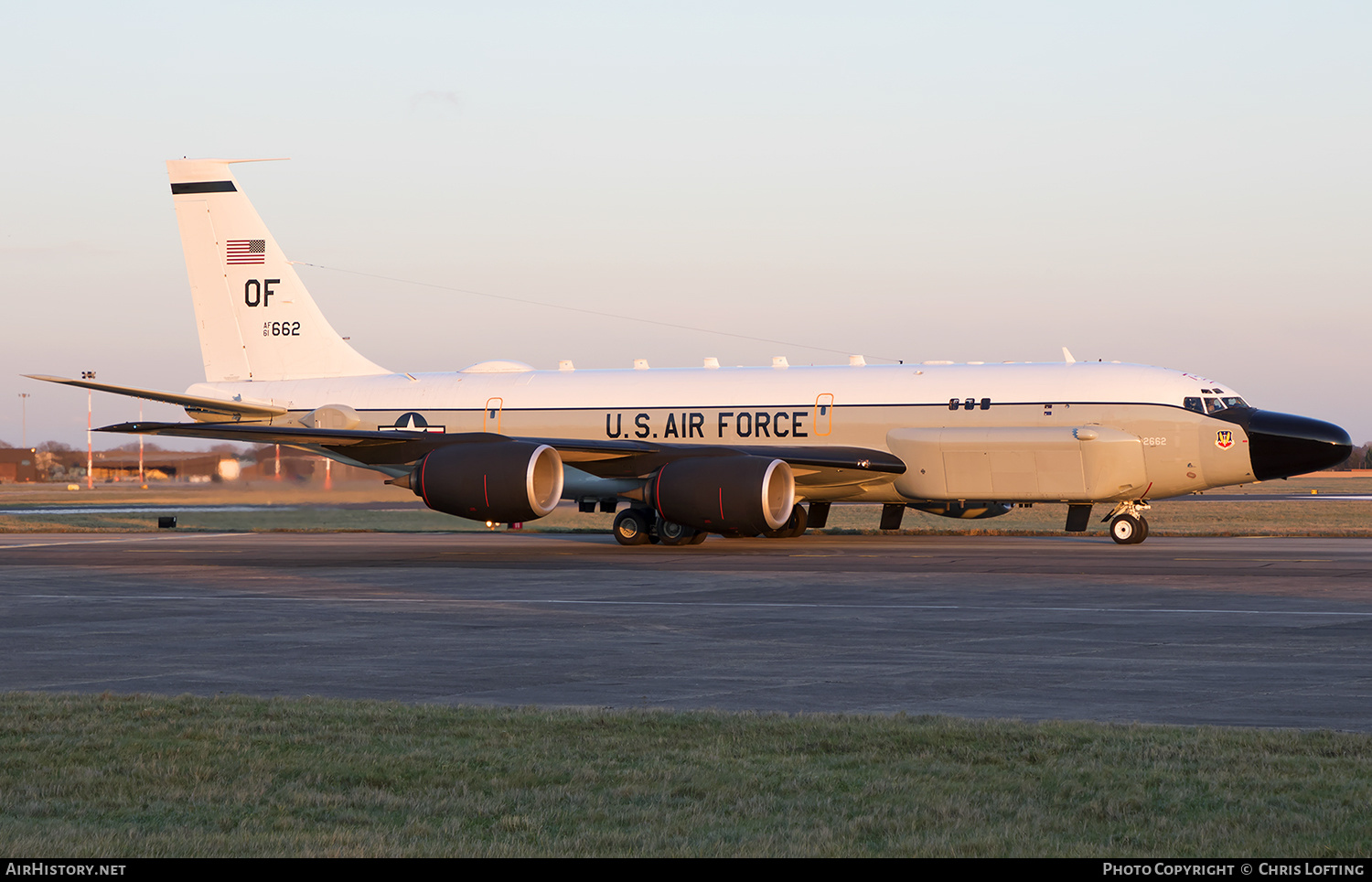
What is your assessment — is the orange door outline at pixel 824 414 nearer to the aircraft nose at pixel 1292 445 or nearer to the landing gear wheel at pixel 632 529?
the landing gear wheel at pixel 632 529

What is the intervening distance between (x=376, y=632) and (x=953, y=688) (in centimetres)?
699

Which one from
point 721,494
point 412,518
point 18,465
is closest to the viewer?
point 721,494

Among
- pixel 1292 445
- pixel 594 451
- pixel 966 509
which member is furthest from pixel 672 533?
pixel 1292 445

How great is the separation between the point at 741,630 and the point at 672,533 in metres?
15.2

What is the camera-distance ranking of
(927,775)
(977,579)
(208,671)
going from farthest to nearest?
(977,579) < (208,671) < (927,775)

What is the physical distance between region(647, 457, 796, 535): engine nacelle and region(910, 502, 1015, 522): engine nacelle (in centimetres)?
572

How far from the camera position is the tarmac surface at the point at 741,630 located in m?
11.1

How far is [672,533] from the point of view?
1208 inches

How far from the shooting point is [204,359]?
38.0 meters

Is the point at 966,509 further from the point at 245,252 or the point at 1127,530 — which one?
the point at 245,252

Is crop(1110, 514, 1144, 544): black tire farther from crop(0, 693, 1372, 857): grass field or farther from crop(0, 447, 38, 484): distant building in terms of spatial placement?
crop(0, 447, 38, 484): distant building

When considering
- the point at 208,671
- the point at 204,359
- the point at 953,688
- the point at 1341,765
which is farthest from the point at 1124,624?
the point at 204,359

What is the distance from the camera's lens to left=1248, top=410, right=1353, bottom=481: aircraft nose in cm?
2805

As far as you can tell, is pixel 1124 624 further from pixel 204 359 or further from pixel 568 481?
pixel 204 359
